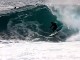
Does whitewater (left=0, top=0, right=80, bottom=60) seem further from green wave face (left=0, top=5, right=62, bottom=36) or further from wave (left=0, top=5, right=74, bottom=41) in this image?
green wave face (left=0, top=5, right=62, bottom=36)

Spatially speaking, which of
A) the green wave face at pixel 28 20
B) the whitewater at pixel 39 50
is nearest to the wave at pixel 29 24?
the green wave face at pixel 28 20

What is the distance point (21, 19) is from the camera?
66.7 feet

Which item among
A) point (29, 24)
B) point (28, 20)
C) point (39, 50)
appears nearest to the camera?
point (39, 50)

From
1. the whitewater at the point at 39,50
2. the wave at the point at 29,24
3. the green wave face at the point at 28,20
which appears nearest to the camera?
the whitewater at the point at 39,50

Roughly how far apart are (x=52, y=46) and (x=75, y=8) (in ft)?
44.3

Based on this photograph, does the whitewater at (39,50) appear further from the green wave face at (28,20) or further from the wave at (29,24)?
the green wave face at (28,20)

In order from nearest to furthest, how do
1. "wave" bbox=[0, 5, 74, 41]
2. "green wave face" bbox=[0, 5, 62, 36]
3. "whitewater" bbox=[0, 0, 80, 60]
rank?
"whitewater" bbox=[0, 0, 80, 60] < "wave" bbox=[0, 5, 74, 41] < "green wave face" bbox=[0, 5, 62, 36]

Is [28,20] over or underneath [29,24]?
over

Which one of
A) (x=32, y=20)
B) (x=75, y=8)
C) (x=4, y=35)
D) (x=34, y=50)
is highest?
(x=75, y=8)

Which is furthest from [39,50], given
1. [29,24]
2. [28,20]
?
[28,20]

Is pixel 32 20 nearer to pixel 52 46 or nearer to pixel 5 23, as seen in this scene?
pixel 5 23

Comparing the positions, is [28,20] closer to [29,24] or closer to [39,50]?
[29,24]

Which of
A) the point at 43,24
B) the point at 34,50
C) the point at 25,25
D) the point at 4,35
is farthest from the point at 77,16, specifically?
the point at 34,50

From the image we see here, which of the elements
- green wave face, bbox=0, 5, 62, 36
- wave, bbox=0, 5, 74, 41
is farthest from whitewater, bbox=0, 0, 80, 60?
green wave face, bbox=0, 5, 62, 36
